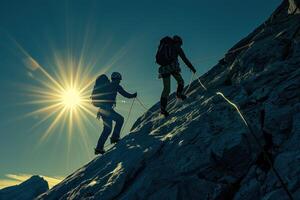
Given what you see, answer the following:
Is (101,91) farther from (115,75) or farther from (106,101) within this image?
(115,75)

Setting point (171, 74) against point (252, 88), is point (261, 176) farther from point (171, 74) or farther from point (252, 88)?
point (171, 74)

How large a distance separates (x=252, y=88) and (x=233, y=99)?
0.74 m

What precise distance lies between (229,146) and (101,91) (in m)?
10.7

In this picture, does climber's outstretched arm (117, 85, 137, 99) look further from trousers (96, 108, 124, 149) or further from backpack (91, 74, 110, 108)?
trousers (96, 108, 124, 149)

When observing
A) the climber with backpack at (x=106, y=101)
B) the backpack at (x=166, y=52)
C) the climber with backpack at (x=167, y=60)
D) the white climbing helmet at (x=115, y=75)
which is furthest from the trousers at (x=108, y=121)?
the backpack at (x=166, y=52)

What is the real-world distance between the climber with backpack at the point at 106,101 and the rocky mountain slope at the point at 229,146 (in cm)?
327

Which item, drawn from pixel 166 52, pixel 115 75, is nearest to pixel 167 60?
pixel 166 52

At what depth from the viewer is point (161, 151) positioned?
11.9 m

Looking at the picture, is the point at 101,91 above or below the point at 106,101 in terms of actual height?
above

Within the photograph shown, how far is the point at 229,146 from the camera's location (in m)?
9.36

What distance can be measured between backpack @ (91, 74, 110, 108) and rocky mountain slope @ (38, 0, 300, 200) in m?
3.91

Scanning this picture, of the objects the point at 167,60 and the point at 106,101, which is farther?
the point at 106,101

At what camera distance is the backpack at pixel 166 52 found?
54.7ft

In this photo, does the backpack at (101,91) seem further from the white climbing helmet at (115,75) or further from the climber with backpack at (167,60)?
the climber with backpack at (167,60)
